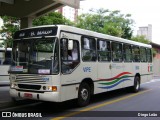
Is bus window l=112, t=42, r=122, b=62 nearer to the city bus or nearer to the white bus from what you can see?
the city bus

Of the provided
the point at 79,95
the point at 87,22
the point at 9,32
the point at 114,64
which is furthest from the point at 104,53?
the point at 87,22

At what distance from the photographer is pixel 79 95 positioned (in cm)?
988

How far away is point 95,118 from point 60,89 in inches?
55.3

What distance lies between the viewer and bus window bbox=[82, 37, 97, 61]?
10.3 metres

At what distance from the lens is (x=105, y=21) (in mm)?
41438

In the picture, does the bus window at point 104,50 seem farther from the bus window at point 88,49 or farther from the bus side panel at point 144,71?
the bus side panel at point 144,71

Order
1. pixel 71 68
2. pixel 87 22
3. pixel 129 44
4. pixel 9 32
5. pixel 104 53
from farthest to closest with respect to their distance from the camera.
Answer: pixel 87 22, pixel 9 32, pixel 129 44, pixel 104 53, pixel 71 68

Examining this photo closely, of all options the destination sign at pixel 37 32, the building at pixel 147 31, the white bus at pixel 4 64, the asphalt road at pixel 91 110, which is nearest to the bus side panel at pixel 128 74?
the asphalt road at pixel 91 110

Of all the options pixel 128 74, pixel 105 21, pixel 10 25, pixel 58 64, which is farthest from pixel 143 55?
pixel 105 21

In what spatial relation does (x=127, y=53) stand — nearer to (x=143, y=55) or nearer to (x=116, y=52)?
(x=116, y=52)

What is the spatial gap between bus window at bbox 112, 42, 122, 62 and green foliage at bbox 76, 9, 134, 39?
22.9 meters

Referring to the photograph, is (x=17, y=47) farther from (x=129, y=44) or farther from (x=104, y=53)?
(x=129, y=44)

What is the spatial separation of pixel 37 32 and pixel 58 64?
146cm

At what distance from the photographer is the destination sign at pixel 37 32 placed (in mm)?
9016
